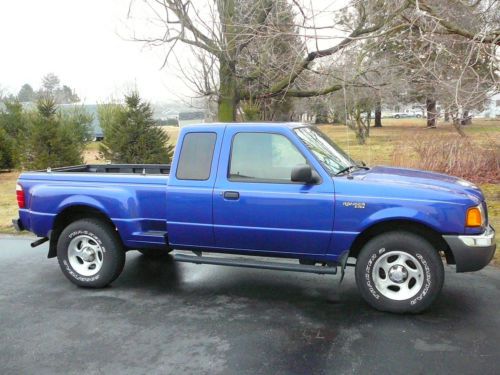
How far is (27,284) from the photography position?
600cm

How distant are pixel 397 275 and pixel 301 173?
1360mm

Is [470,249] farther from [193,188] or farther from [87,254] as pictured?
[87,254]

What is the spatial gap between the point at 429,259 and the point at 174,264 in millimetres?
3446

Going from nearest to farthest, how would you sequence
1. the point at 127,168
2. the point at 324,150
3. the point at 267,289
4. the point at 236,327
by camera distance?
1. the point at 236,327
2. the point at 324,150
3. the point at 267,289
4. the point at 127,168

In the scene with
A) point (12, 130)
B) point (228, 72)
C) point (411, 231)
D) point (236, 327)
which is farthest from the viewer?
point (12, 130)

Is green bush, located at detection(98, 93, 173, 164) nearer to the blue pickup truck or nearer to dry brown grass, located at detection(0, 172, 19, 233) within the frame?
dry brown grass, located at detection(0, 172, 19, 233)

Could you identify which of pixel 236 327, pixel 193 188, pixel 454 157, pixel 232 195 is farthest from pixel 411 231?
pixel 454 157

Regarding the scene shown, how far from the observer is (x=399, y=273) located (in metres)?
4.80

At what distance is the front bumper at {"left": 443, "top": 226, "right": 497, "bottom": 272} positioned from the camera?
181 inches

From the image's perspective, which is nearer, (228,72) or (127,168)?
(127,168)

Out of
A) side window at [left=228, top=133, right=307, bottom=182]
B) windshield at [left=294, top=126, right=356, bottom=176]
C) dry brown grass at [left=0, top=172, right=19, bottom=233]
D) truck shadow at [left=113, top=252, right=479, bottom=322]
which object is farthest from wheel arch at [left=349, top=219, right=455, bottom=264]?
dry brown grass at [left=0, top=172, right=19, bottom=233]

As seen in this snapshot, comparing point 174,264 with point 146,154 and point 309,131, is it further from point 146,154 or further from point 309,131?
point 146,154

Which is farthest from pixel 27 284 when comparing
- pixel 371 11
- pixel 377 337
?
pixel 371 11

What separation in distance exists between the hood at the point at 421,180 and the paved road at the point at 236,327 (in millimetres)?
1176
